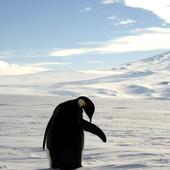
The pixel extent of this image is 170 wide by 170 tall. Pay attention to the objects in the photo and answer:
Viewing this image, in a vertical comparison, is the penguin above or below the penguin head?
below

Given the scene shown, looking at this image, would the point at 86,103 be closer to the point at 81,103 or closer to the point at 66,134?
the point at 81,103

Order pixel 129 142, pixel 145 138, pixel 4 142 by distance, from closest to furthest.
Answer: pixel 4 142 → pixel 129 142 → pixel 145 138

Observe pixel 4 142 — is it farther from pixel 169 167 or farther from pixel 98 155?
pixel 169 167

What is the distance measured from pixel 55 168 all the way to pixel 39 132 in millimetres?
5481

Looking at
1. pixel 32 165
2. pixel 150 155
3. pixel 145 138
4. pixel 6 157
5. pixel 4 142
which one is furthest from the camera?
pixel 145 138

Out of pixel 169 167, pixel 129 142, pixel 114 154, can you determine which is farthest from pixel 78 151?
pixel 129 142

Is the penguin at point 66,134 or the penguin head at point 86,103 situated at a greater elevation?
the penguin head at point 86,103

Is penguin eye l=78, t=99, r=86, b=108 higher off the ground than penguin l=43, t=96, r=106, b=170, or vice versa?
penguin eye l=78, t=99, r=86, b=108

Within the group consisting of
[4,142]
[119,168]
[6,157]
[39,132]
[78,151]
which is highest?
[78,151]

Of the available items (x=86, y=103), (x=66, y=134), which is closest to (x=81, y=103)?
(x=86, y=103)

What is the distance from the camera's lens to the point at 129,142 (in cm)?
811

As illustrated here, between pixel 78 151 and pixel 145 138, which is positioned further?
pixel 145 138

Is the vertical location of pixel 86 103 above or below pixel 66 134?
above

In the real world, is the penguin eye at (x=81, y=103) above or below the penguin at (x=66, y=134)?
above
